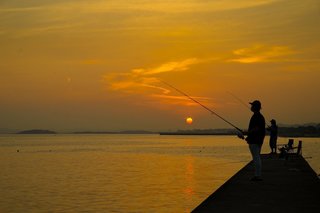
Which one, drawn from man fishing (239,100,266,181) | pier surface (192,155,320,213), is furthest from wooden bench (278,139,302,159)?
man fishing (239,100,266,181)

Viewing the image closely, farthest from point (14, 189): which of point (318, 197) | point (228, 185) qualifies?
point (318, 197)

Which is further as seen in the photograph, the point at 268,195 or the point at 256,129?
the point at 256,129

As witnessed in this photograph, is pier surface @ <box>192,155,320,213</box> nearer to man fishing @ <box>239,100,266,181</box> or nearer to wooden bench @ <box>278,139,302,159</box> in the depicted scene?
man fishing @ <box>239,100,266,181</box>

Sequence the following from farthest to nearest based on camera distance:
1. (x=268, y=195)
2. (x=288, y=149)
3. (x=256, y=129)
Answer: (x=288, y=149) < (x=256, y=129) < (x=268, y=195)

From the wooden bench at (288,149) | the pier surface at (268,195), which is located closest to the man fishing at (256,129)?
the pier surface at (268,195)

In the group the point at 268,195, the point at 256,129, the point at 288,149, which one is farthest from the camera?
the point at 288,149

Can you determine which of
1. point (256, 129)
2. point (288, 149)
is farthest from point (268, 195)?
point (288, 149)

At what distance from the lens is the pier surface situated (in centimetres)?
934

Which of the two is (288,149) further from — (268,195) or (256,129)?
(268,195)

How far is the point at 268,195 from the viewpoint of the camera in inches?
430

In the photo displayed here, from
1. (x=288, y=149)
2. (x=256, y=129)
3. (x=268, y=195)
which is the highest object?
(x=256, y=129)

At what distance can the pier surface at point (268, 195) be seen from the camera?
9336mm

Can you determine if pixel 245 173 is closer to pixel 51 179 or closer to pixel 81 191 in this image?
pixel 81 191

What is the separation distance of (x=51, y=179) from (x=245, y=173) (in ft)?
47.3
